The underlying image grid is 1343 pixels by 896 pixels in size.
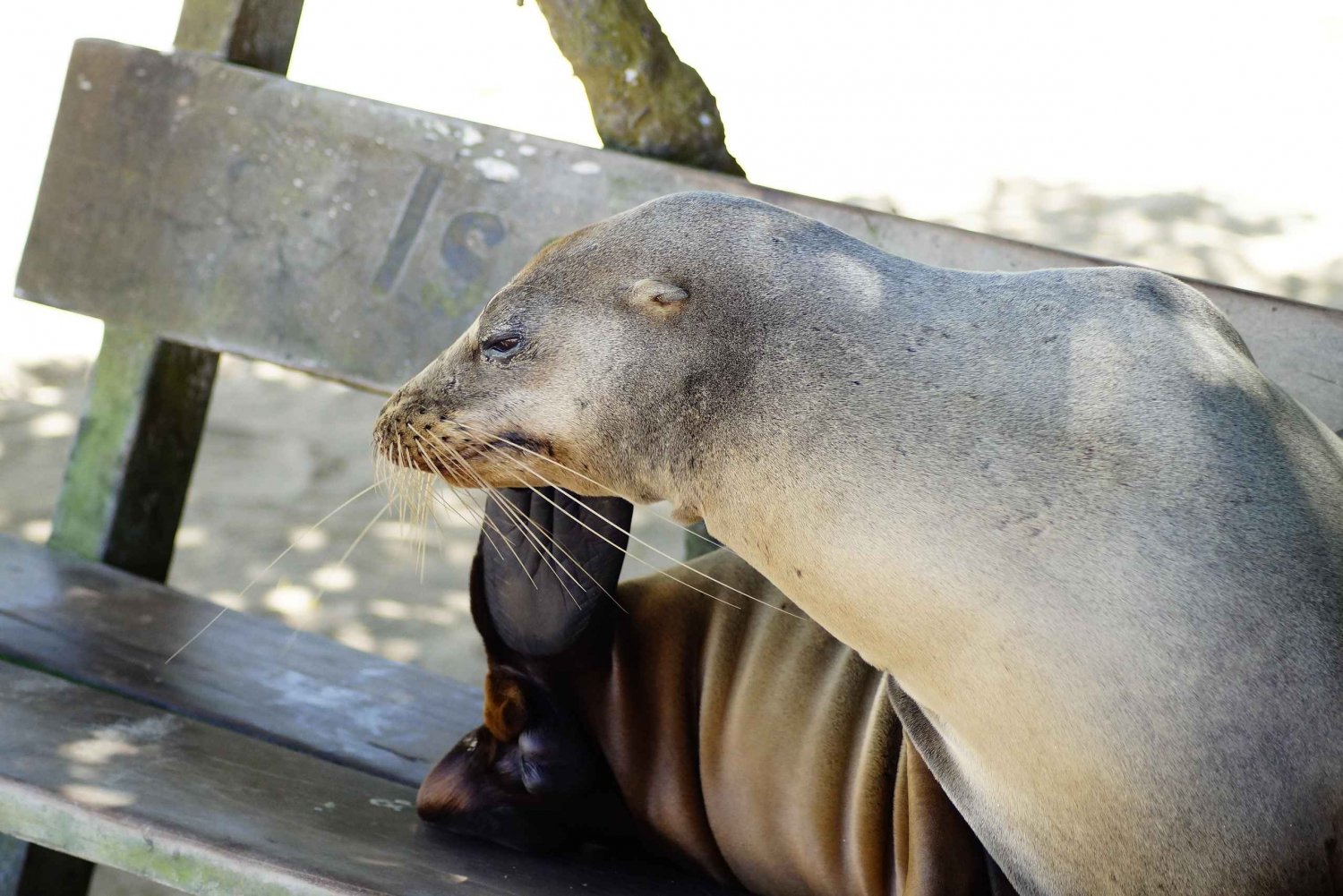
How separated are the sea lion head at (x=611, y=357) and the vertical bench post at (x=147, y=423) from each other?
4.38ft

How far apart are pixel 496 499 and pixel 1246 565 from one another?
1.02 m

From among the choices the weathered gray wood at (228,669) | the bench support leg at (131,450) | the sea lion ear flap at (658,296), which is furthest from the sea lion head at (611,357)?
the bench support leg at (131,450)

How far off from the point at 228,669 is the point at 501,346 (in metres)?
1.17

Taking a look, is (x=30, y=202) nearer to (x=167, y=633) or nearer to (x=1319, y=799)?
(x=167, y=633)

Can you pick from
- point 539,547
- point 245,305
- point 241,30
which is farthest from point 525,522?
point 241,30

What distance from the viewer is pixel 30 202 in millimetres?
6164

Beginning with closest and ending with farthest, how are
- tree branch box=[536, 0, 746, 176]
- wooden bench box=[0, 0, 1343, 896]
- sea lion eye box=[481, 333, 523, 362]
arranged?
sea lion eye box=[481, 333, 523, 362] → wooden bench box=[0, 0, 1343, 896] → tree branch box=[536, 0, 746, 176]

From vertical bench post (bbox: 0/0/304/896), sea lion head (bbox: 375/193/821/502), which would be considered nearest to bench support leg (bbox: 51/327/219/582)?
vertical bench post (bbox: 0/0/304/896)

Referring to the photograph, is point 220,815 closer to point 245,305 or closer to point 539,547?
point 539,547

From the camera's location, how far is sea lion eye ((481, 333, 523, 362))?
1834 millimetres

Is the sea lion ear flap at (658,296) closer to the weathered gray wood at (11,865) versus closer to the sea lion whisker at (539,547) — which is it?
the sea lion whisker at (539,547)

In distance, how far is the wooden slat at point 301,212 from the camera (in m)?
2.73

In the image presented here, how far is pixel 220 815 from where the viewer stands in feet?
6.14

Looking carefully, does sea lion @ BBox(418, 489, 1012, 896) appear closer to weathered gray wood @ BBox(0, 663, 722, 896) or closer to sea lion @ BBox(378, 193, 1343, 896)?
weathered gray wood @ BBox(0, 663, 722, 896)
